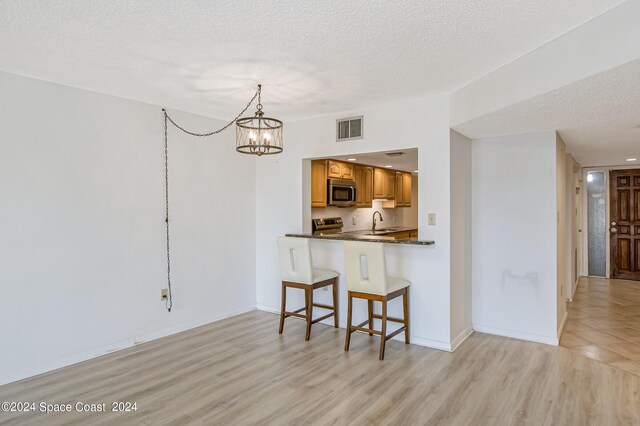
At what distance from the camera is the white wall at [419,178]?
3654 millimetres

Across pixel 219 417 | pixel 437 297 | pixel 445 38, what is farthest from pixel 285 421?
pixel 445 38

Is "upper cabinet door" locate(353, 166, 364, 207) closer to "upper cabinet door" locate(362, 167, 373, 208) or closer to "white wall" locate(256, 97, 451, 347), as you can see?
"upper cabinet door" locate(362, 167, 373, 208)

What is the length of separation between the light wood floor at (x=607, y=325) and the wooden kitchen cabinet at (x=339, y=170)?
3.47 metres

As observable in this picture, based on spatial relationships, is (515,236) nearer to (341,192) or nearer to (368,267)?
(368,267)

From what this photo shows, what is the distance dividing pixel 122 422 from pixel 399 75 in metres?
3.21

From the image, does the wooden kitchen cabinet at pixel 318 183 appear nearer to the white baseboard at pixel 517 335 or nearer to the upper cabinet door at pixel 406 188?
the white baseboard at pixel 517 335

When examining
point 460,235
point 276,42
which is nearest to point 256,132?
point 276,42

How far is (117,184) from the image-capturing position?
145 inches

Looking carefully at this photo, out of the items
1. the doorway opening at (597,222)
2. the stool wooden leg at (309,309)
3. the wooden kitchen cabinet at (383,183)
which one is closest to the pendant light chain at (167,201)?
the stool wooden leg at (309,309)

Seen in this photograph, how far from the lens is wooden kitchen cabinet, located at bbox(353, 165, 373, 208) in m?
6.36

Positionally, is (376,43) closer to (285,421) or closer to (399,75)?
(399,75)

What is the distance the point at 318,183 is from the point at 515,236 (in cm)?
262

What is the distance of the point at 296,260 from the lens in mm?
4047

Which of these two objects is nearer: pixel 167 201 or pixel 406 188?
pixel 167 201
